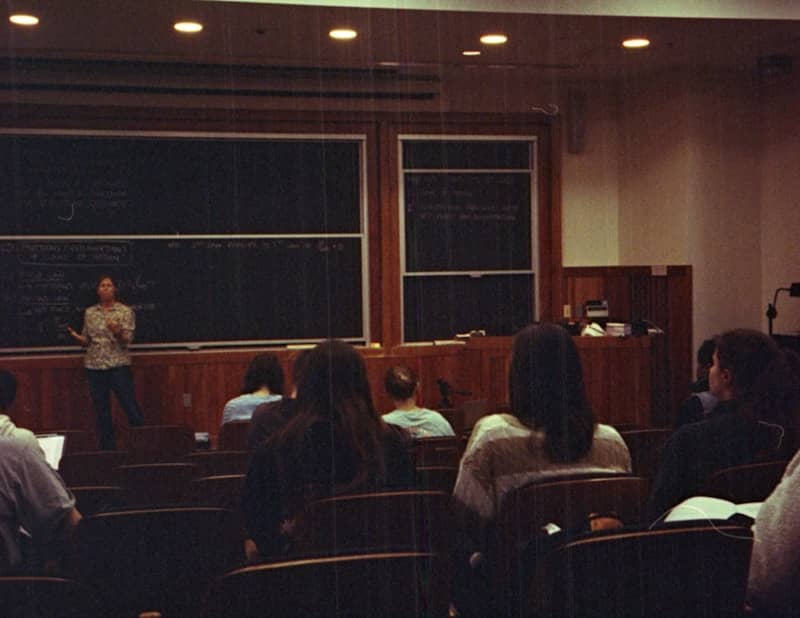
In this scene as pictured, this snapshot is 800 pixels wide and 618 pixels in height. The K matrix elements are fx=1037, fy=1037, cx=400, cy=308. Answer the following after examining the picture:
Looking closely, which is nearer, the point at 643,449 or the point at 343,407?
the point at 343,407

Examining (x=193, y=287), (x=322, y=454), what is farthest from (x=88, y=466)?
(x=193, y=287)

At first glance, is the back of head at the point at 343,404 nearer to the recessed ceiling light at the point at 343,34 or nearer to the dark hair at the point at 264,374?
the dark hair at the point at 264,374

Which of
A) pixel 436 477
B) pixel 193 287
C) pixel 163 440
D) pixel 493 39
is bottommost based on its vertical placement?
pixel 163 440

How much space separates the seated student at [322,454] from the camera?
298 centimetres

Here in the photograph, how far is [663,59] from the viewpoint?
8.34 m

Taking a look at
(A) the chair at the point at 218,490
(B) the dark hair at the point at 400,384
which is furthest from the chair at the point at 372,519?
(B) the dark hair at the point at 400,384

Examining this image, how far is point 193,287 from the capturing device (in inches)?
346

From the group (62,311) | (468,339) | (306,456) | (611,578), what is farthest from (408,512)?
(62,311)

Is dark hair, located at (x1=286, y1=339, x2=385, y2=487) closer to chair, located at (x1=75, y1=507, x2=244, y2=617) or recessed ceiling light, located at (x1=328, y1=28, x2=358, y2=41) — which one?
chair, located at (x1=75, y1=507, x2=244, y2=617)

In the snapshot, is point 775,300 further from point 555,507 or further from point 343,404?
point 555,507

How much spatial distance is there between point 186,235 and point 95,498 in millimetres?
5708

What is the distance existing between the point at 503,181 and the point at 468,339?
180 cm

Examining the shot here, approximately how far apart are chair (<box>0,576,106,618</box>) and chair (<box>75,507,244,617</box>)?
1.71 ft

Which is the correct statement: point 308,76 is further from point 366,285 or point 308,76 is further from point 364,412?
point 364,412
